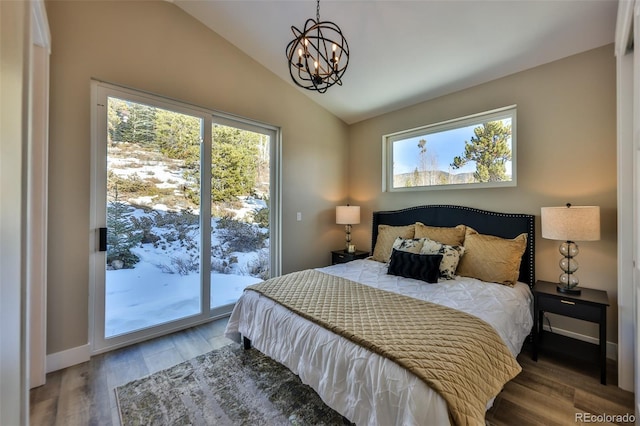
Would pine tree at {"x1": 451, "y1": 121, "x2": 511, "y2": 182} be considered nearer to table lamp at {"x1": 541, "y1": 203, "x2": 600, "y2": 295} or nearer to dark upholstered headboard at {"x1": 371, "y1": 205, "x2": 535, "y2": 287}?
dark upholstered headboard at {"x1": 371, "y1": 205, "x2": 535, "y2": 287}

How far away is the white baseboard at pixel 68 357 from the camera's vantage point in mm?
2121

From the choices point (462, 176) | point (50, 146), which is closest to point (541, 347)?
point (462, 176)

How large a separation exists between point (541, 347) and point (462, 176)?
1881 millimetres

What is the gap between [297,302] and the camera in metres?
1.92

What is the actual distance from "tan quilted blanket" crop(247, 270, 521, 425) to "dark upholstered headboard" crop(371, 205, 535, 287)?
1494mm

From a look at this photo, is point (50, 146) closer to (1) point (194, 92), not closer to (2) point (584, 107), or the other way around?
(1) point (194, 92)

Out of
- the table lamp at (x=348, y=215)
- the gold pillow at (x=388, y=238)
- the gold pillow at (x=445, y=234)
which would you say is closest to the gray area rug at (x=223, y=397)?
the gold pillow at (x=388, y=238)

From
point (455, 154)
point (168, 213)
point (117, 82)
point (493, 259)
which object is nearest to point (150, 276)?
point (168, 213)

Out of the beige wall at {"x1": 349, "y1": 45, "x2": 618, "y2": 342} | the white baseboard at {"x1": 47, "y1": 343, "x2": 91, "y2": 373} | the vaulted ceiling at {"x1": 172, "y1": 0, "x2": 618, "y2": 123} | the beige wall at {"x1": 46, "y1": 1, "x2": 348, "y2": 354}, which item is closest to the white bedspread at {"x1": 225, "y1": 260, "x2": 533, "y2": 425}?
the beige wall at {"x1": 349, "y1": 45, "x2": 618, "y2": 342}

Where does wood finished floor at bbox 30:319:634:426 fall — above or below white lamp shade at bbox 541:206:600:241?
below

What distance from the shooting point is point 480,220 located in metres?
2.99

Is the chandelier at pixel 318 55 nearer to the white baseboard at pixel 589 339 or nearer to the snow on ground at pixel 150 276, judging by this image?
the snow on ground at pixel 150 276

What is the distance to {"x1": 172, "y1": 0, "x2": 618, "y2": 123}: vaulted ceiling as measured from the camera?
2.18m

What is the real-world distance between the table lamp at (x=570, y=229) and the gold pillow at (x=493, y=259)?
0.31m
